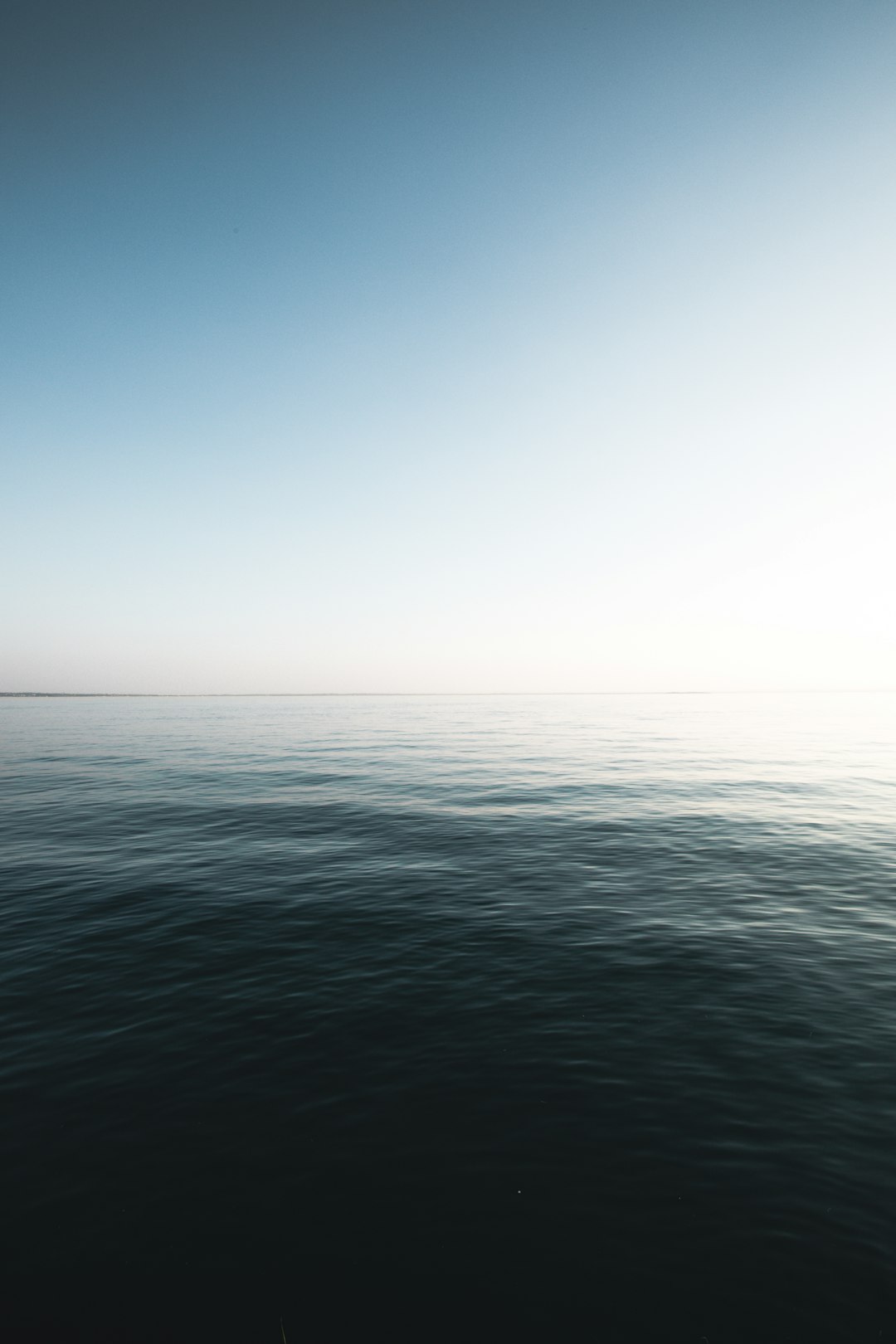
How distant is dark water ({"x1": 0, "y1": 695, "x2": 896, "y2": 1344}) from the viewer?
6.23 metres

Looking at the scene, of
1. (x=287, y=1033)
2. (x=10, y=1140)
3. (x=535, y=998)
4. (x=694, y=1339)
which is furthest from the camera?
(x=535, y=998)

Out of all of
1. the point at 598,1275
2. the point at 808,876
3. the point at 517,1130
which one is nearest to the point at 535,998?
the point at 517,1130

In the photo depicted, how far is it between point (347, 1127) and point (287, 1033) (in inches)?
112

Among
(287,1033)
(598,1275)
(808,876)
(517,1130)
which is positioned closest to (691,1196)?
(598,1275)

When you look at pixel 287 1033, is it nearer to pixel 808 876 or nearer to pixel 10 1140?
pixel 10 1140

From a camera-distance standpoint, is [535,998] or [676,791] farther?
[676,791]

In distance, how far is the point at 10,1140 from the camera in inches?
327

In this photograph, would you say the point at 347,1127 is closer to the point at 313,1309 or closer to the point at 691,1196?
the point at 313,1309

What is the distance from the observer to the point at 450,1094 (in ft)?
30.1

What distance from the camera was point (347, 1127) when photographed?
27.8 feet

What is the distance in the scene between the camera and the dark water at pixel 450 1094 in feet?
20.5

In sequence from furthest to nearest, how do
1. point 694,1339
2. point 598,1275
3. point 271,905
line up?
point 271,905 → point 598,1275 → point 694,1339

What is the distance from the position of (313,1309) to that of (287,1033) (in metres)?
5.10

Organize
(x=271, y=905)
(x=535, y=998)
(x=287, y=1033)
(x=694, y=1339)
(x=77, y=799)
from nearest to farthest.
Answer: (x=694, y=1339) → (x=287, y=1033) → (x=535, y=998) → (x=271, y=905) → (x=77, y=799)
